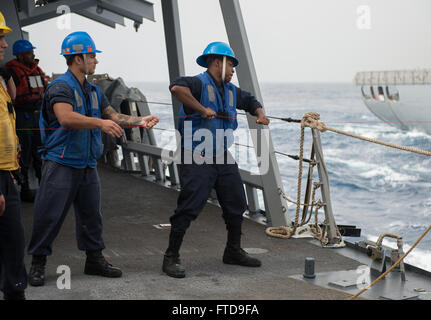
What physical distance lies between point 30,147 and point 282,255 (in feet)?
12.3

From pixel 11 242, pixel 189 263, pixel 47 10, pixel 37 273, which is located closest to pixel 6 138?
pixel 11 242

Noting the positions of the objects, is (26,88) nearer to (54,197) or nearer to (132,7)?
(54,197)

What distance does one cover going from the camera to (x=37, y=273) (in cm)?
380

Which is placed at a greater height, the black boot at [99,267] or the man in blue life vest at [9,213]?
the man in blue life vest at [9,213]

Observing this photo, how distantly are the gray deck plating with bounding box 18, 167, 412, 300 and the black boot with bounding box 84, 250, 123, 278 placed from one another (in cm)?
6

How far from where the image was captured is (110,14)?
1602 centimetres

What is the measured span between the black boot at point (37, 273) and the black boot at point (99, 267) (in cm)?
36

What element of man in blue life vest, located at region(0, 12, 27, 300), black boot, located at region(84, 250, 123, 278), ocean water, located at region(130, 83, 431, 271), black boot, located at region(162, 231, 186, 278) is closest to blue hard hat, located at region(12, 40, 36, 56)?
black boot, located at region(84, 250, 123, 278)

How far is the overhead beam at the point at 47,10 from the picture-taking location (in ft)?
37.9

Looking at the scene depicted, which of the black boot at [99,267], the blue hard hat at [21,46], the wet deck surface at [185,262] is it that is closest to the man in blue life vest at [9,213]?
the wet deck surface at [185,262]

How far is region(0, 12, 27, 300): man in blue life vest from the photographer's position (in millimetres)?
2920

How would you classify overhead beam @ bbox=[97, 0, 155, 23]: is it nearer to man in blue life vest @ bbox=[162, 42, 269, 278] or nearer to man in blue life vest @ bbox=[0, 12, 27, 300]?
man in blue life vest @ bbox=[162, 42, 269, 278]

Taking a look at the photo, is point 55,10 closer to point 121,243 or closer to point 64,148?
point 121,243

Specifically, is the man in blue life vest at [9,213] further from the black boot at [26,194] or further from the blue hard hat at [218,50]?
the black boot at [26,194]
